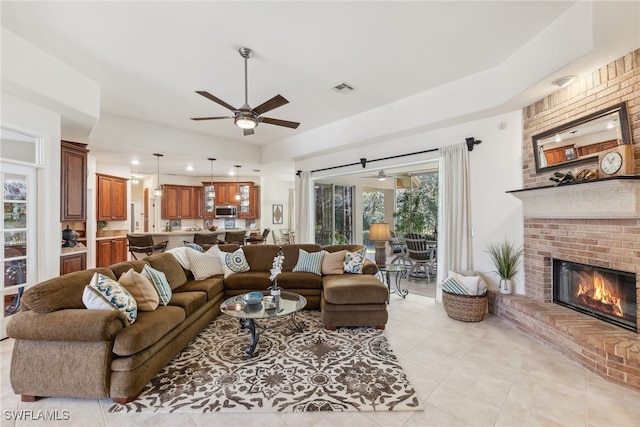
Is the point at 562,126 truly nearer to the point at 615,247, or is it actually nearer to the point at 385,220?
the point at 615,247

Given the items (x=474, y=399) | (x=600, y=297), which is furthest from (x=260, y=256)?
(x=600, y=297)

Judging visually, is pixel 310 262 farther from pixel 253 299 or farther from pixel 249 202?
pixel 249 202

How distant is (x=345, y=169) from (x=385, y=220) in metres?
2.82

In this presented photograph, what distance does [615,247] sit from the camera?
2660mm

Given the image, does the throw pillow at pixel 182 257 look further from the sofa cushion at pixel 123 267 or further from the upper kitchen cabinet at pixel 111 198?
the upper kitchen cabinet at pixel 111 198

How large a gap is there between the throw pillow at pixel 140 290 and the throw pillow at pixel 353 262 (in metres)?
2.53

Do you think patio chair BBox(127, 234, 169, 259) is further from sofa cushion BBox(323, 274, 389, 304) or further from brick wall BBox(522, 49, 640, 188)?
brick wall BBox(522, 49, 640, 188)

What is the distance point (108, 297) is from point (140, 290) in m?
0.36

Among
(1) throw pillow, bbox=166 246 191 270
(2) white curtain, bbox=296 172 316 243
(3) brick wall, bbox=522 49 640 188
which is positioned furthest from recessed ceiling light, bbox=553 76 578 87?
(1) throw pillow, bbox=166 246 191 270

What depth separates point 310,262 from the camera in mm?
4398

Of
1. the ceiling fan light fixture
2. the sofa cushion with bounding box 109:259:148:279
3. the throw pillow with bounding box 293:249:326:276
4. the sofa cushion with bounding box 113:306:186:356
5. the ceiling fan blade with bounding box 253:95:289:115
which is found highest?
the ceiling fan blade with bounding box 253:95:289:115

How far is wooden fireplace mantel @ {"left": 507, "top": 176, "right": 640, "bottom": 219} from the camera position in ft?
7.95

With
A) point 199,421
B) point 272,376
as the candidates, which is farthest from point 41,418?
point 272,376

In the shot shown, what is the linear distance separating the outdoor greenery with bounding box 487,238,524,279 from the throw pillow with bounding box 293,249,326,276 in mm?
2453
